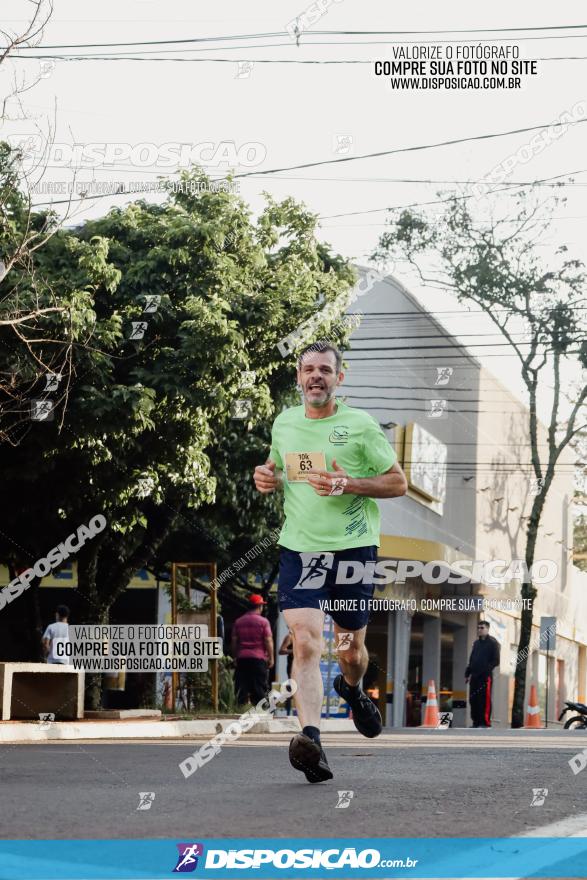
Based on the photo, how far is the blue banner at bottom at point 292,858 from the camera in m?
3.60

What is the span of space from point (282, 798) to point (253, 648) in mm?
14167

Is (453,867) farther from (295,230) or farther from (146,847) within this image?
(295,230)

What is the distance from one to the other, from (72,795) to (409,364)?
3115 cm

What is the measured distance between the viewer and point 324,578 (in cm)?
638

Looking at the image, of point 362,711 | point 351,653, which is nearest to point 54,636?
point 362,711

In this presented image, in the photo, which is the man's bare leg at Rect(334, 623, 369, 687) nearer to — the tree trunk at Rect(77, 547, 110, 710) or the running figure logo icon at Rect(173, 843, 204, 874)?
the running figure logo icon at Rect(173, 843, 204, 874)

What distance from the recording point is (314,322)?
19.3 m

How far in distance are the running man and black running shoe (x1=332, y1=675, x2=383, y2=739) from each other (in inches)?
9.6

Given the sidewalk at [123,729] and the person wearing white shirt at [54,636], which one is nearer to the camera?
the sidewalk at [123,729]

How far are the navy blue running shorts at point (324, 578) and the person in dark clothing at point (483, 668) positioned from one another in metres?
17.9

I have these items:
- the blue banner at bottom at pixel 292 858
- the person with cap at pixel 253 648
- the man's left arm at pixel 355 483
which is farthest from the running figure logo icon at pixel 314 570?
the person with cap at pixel 253 648

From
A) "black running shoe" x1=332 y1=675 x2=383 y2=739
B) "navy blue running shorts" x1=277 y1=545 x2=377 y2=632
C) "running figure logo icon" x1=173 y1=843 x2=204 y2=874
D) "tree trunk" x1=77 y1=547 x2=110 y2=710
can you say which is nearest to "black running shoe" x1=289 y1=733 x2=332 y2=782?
"navy blue running shorts" x1=277 y1=545 x2=377 y2=632

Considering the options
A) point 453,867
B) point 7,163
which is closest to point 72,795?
point 453,867

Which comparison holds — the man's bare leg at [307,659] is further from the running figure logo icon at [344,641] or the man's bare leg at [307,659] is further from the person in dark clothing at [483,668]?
the person in dark clothing at [483,668]
